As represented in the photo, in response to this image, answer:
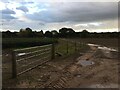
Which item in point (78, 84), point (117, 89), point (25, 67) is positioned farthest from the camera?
point (25, 67)

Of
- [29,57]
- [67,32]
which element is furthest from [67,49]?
[67,32]

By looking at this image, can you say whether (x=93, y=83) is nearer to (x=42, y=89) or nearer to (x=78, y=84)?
(x=78, y=84)

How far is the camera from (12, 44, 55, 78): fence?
10.7 m

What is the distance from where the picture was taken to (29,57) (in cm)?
1263

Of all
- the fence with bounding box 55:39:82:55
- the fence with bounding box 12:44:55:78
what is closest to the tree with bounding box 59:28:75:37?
the fence with bounding box 55:39:82:55

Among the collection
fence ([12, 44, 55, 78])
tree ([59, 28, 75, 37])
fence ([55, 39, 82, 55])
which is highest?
tree ([59, 28, 75, 37])

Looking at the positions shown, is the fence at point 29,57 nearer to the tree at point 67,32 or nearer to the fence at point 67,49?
the fence at point 67,49

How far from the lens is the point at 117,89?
8.44m

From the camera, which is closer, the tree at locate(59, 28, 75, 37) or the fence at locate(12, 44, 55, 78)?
the fence at locate(12, 44, 55, 78)

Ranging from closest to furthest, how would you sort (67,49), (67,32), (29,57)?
(29,57)
(67,49)
(67,32)

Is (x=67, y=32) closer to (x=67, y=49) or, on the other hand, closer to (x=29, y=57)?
(x=67, y=49)

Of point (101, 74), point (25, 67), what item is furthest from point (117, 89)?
point (25, 67)

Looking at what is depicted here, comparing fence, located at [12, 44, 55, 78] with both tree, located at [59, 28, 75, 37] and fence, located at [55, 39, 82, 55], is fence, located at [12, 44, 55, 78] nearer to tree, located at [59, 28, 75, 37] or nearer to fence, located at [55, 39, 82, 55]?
fence, located at [55, 39, 82, 55]

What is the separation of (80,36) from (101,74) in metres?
104
